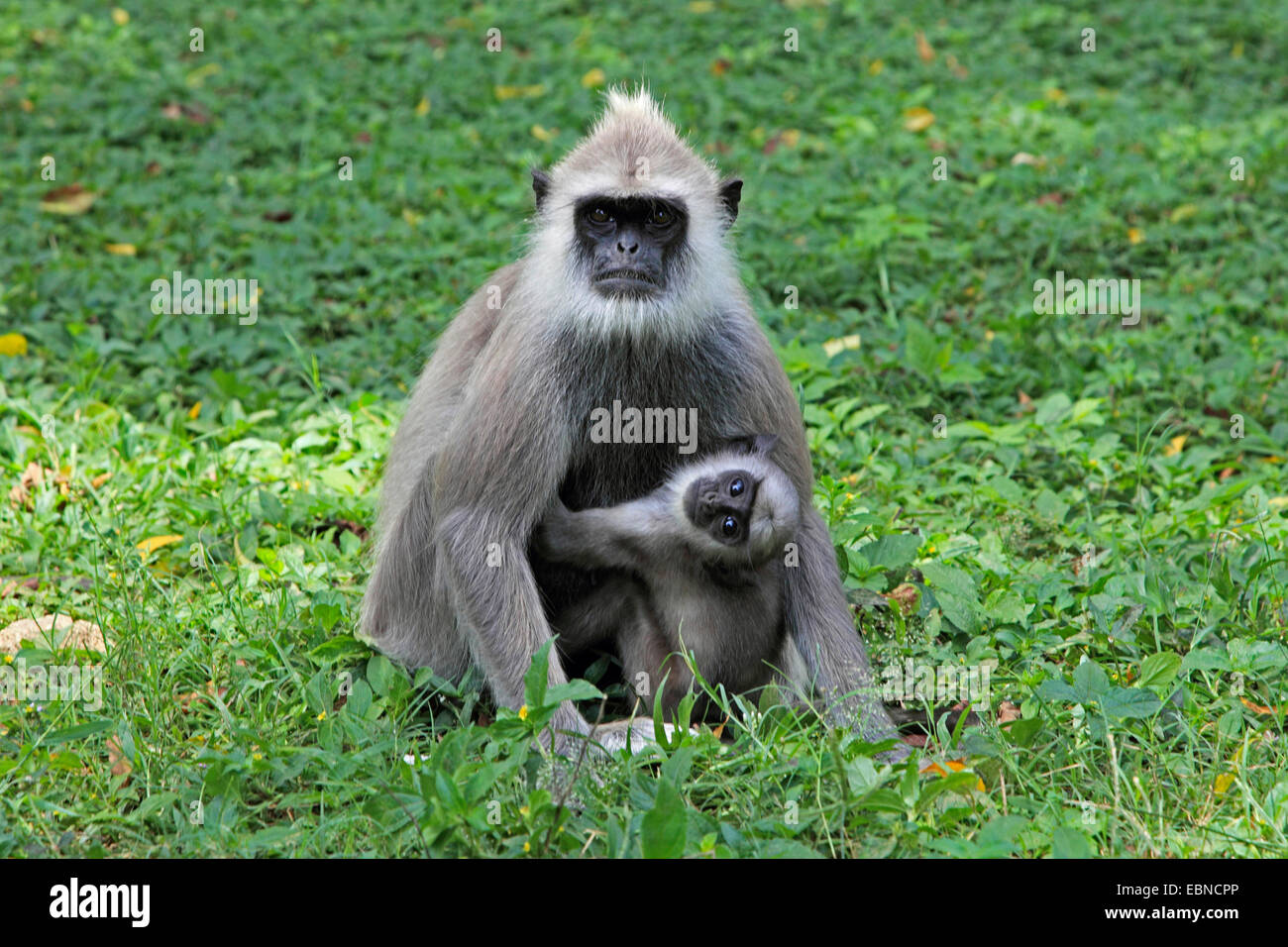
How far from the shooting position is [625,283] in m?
3.88

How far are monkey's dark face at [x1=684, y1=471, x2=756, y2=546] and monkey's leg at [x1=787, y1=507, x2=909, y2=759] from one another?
285 mm

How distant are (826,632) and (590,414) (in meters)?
0.93

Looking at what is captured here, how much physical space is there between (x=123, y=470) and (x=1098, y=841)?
376 centimetres

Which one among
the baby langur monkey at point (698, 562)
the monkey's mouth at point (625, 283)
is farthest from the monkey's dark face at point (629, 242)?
the baby langur monkey at point (698, 562)

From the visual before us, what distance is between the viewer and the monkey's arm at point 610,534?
12.9ft

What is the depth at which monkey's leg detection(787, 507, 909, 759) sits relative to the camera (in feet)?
13.1

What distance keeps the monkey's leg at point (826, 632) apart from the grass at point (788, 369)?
0.19 m

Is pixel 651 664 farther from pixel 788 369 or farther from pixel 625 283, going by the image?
pixel 788 369

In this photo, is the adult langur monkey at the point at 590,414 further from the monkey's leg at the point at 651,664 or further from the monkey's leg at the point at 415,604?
the monkey's leg at the point at 651,664

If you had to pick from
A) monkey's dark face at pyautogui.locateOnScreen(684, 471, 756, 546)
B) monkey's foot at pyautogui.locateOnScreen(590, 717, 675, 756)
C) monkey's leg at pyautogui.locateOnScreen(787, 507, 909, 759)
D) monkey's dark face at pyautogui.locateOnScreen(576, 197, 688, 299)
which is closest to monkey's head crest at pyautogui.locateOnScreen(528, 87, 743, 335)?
monkey's dark face at pyautogui.locateOnScreen(576, 197, 688, 299)

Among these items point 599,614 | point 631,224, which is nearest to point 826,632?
point 599,614

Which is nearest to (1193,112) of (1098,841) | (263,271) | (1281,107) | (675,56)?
(1281,107)

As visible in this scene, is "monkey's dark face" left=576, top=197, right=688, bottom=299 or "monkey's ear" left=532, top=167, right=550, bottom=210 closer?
"monkey's dark face" left=576, top=197, right=688, bottom=299

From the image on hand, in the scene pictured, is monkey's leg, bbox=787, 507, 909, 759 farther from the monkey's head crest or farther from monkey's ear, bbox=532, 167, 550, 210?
monkey's ear, bbox=532, 167, 550, 210
